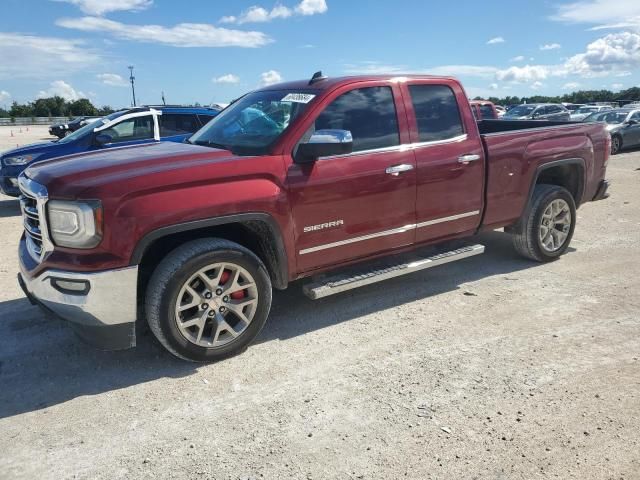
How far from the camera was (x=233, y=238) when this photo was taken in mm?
4004

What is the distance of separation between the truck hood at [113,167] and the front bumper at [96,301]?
0.54 m

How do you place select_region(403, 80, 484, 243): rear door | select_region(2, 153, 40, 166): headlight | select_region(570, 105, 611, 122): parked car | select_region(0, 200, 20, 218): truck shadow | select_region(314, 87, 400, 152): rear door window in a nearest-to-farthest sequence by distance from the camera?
1. select_region(314, 87, 400, 152): rear door window
2. select_region(403, 80, 484, 243): rear door
3. select_region(2, 153, 40, 166): headlight
4. select_region(0, 200, 20, 218): truck shadow
5. select_region(570, 105, 611, 122): parked car

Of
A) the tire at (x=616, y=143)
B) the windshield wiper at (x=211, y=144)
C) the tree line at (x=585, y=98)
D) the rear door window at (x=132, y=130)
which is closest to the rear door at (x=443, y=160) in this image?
the windshield wiper at (x=211, y=144)

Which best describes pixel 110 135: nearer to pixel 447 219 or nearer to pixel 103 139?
pixel 103 139

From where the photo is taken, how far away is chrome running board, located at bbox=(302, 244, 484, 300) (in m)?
4.09

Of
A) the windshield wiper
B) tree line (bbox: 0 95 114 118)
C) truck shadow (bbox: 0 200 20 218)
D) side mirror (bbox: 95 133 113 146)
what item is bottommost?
truck shadow (bbox: 0 200 20 218)

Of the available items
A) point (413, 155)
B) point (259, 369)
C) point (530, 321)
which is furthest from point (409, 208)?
point (259, 369)

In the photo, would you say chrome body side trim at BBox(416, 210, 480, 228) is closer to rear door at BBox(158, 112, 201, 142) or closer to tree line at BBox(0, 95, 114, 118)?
rear door at BBox(158, 112, 201, 142)

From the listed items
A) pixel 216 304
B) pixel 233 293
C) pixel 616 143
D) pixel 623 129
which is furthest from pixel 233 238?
pixel 623 129

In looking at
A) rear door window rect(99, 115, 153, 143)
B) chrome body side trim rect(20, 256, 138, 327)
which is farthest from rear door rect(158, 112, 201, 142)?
chrome body side trim rect(20, 256, 138, 327)

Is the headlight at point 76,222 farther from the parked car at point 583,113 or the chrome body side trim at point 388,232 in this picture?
the parked car at point 583,113

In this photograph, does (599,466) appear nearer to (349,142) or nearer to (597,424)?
(597,424)

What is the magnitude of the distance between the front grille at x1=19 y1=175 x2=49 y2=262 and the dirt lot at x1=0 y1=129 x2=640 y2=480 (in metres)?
0.85

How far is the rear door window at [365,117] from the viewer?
4152 millimetres
